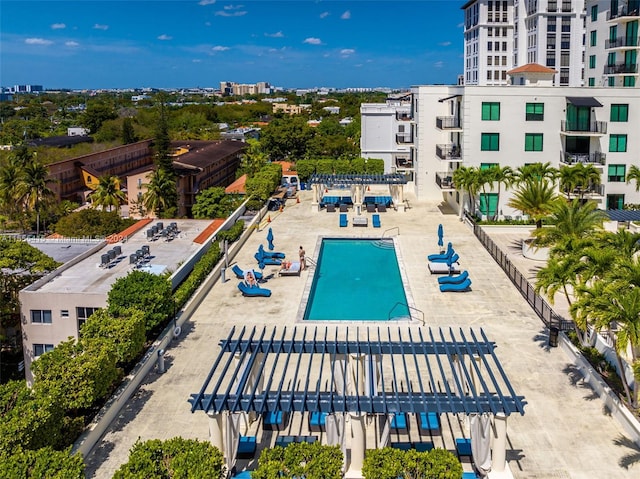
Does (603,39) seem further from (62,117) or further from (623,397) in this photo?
(62,117)

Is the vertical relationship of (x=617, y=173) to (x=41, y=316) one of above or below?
above

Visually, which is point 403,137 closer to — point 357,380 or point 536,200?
point 536,200

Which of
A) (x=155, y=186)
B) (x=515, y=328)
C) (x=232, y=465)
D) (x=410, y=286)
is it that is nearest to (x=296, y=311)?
(x=410, y=286)

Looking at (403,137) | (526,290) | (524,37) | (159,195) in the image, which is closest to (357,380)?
(526,290)

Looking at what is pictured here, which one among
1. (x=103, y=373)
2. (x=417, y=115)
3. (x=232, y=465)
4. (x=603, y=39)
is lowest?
(x=232, y=465)

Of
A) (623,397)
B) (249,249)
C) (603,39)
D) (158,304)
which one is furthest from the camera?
(603,39)

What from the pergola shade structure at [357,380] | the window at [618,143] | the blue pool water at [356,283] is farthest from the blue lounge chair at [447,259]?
the window at [618,143]

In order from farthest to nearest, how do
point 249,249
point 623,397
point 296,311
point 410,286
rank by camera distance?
point 249,249 < point 410,286 < point 296,311 < point 623,397
